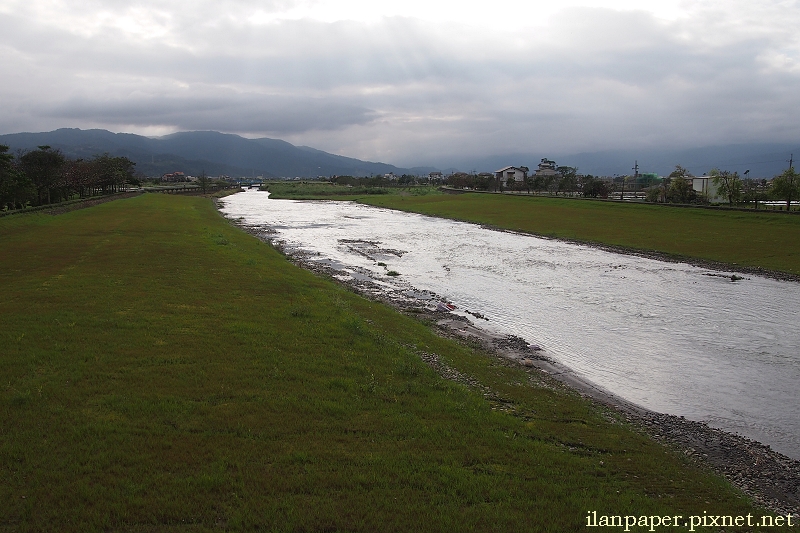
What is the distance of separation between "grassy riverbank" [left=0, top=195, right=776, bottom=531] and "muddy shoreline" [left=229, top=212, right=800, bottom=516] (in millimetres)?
509

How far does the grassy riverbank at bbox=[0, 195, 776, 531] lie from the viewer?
5.75 meters

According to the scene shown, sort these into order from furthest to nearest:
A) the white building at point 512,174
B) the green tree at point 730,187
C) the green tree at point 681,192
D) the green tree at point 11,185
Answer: the white building at point 512,174 → the green tree at point 681,192 → the green tree at point 730,187 → the green tree at point 11,185

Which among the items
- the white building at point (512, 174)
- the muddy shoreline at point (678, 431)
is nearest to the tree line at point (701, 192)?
the white building at point (512, 174)

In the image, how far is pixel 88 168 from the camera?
77.9 metres

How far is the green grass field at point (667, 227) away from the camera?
1311 inches

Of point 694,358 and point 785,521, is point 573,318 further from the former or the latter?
point 785,521

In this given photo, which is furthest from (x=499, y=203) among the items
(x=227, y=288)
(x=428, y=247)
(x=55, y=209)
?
(x=227, y=288)

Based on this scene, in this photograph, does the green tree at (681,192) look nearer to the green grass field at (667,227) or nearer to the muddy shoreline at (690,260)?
the green grass field at (667,227)

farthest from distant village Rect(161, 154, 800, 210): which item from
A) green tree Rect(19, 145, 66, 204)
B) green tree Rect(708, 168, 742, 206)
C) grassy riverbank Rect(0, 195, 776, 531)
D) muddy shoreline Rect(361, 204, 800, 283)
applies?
green tree Rect(19, 145, 66, 204)

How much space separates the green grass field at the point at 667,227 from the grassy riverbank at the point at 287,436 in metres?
26.5

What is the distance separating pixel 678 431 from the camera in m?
9.50

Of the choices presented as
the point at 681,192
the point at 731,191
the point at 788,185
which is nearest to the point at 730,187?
the point at 731,191

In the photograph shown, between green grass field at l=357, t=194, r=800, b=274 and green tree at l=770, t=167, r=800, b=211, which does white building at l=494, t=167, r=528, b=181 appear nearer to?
green grass field at l=357, t=194, r=800, b=274

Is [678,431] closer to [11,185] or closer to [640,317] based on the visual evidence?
[640,317]
